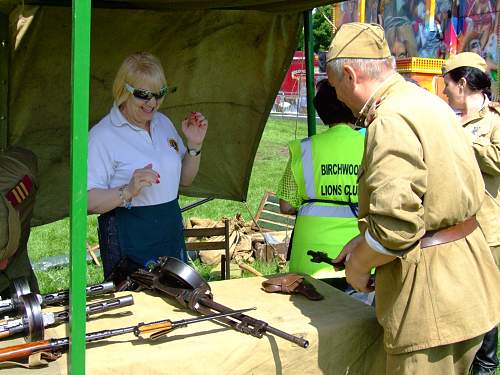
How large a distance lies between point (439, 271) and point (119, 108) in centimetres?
166

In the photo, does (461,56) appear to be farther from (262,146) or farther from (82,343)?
(262,146)

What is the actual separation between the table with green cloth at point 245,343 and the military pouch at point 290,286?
26 millimetres

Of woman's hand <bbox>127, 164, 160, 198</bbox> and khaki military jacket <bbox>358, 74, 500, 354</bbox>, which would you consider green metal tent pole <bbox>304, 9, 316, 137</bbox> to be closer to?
woman's hand <bbox>127, 164, 160, 198</bbox>

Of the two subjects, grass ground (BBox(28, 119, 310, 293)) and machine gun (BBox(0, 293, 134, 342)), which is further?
grass ground (BBox(28, 119, 310, 293))

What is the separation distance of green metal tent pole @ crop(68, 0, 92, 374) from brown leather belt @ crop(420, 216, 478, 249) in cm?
105

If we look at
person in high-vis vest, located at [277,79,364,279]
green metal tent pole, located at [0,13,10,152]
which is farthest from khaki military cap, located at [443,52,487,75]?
green metal tent pole, located at [0,13,10,152]

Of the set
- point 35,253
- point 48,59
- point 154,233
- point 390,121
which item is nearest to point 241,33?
point 48,59

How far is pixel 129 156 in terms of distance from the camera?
286cm

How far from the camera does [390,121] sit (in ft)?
6.18

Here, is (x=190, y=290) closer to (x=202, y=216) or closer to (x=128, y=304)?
(x=128, y=304)

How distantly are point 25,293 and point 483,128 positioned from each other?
8.57 feet

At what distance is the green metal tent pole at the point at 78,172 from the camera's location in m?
1.71

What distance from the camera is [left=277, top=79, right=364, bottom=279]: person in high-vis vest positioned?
2.81 metres

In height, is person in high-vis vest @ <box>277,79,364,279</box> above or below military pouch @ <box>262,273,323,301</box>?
above
